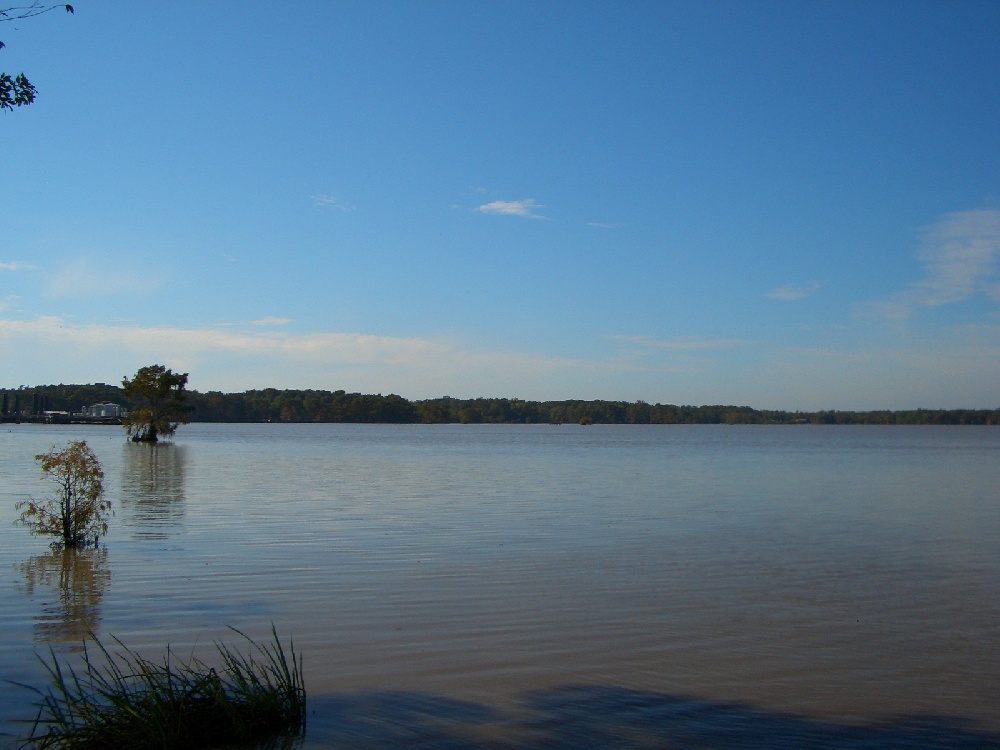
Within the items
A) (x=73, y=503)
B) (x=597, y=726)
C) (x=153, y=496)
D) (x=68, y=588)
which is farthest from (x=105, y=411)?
(x=597, y=726)

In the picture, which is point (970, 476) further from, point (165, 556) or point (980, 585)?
point (165, 556)

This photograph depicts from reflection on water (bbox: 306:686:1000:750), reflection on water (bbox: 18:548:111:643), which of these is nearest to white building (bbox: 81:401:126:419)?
reflection on water (bbox: 18:548:111:643)

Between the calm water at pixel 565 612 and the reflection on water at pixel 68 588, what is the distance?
5 centimetres

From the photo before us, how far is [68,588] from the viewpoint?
10906 mm

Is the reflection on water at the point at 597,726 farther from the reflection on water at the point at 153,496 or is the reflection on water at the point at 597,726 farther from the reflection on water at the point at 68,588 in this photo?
the reflection on water at the point at 153,496

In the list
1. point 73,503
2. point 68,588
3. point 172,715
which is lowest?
point 68,588

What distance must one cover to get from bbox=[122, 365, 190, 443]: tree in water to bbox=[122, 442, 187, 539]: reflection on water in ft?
81.4

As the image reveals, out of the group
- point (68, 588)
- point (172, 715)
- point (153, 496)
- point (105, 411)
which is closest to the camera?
point (172, 715)

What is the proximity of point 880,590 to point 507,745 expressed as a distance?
7414 millimetres

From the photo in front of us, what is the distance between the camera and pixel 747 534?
55.6 feet

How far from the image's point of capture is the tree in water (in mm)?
64250

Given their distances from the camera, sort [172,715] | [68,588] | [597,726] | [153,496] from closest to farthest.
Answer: [172,715] → [597,726] → [68,588] → [153,496]

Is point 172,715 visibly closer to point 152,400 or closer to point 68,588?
point 68,588

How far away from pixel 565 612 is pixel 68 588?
6.00 meters
